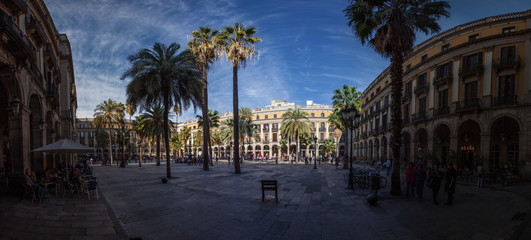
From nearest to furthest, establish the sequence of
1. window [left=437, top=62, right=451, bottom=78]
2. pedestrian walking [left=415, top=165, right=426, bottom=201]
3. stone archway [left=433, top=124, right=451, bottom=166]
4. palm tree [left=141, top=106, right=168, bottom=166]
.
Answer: pedestrian walking [left=415, top=165, right=426, bottom=201] < window [left=437, top=62, right=451, bottom=78] < stone archway [left=433, top=124, right=451, bottom=166] < palm tree [left=141, top=106, right=168, bottom=166]

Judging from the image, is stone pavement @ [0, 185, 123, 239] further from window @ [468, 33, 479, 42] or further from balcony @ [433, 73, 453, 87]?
window @ [468, 33, 479, 42]

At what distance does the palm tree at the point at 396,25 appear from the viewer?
11055 mm

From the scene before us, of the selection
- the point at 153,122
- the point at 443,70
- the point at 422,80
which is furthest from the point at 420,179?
the point at 153,122

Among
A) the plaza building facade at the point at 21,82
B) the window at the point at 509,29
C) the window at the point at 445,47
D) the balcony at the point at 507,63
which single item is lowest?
the plaza building facade at the point at 21,82

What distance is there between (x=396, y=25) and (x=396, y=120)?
458 cm

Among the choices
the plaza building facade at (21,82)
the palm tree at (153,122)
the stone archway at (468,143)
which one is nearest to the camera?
the plaza building facade at (21,82)

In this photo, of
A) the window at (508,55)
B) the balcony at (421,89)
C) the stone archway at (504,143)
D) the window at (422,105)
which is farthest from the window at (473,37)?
the stone archway at (504,143)

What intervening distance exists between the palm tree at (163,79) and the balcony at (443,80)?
78.2ft

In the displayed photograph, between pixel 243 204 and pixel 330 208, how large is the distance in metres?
3.39

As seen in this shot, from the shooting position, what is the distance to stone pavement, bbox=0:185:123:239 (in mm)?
5675

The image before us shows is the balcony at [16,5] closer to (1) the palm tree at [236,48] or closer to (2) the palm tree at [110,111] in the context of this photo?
(1) the palm tree at [236,48]

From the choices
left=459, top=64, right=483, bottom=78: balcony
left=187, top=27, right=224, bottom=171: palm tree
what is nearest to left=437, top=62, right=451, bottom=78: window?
left=459, top=64, right=483, bottom=78: balcony

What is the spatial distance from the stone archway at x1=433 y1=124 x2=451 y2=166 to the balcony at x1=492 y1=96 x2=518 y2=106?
5191 mm

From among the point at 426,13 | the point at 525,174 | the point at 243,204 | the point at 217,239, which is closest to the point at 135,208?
the point at 243,204
